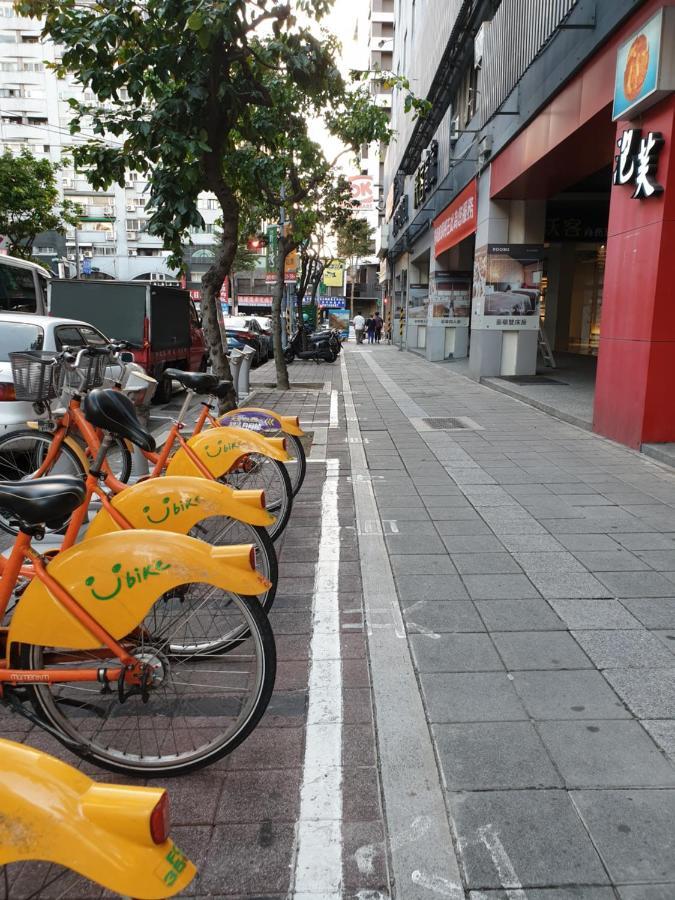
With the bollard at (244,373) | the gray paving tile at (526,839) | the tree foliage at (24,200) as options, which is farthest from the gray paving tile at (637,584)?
the tree foliage at (24,200)

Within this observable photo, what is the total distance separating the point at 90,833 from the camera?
131 cm

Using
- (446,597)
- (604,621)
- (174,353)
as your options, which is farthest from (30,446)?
(174,353)

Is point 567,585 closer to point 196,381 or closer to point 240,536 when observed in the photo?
point 240,536

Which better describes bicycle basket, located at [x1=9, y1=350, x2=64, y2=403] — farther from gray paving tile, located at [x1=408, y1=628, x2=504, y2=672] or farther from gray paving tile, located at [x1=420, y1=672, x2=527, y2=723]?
gray paving tile, located at [x1=420, y1=672, x2=527, y2=723]

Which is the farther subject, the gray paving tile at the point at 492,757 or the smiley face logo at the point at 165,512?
the smiley face logo at the point at 165,512

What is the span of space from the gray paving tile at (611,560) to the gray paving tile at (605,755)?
1.75 meters

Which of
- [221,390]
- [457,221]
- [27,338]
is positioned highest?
[457,221]

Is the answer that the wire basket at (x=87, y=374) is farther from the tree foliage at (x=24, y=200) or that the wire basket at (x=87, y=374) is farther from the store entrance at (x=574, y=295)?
the store entrance at (x=574, y=295)

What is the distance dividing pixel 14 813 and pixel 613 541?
173 inches

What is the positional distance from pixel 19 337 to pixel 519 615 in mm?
5946

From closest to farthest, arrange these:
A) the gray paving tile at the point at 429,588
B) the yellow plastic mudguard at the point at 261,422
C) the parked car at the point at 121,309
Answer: the gray paving tile at the point at 429,588, the yellow plastic mudguard at the point at 261,422, the parked car at the point at 121,309

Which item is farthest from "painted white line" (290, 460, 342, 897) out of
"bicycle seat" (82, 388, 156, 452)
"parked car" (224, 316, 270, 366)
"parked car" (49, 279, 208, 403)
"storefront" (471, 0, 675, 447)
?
"parked car" (224, 316, 270, 366)

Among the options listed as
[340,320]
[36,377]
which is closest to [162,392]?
[36,377]

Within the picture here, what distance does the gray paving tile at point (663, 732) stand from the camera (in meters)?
2.61
